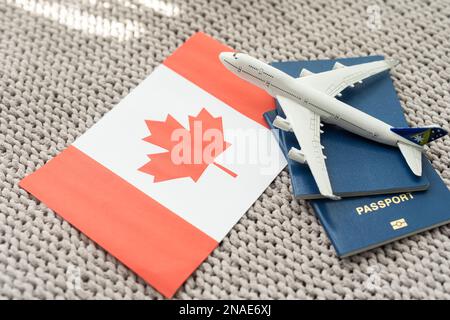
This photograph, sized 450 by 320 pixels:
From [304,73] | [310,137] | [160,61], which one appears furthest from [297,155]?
[160,61]

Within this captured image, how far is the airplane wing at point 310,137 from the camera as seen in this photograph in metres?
0.67

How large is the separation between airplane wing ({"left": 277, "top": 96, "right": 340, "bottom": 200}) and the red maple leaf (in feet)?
0.35

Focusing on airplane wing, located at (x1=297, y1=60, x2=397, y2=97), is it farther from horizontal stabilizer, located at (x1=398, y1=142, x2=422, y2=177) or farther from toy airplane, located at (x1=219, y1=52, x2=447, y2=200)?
horizontal stabilizer, located at (x1=398, y1=142, x2=422, y2=177)

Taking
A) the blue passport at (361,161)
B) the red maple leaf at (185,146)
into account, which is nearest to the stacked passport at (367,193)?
the blue passport at (361,161)

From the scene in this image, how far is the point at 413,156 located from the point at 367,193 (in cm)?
9

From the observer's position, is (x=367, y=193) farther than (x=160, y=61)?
No

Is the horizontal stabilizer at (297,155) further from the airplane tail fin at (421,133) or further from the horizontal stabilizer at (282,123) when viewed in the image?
the airplane tail fin at (421,133)

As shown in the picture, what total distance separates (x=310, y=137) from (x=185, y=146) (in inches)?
7.3

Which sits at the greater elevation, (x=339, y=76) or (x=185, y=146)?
(x=339, y=76)

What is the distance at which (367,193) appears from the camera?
27.4 inches

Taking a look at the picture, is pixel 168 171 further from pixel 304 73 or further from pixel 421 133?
pixel 421 133

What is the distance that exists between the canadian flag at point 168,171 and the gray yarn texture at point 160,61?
0.07 ft

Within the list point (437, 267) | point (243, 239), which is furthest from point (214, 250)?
point (437, 267)
